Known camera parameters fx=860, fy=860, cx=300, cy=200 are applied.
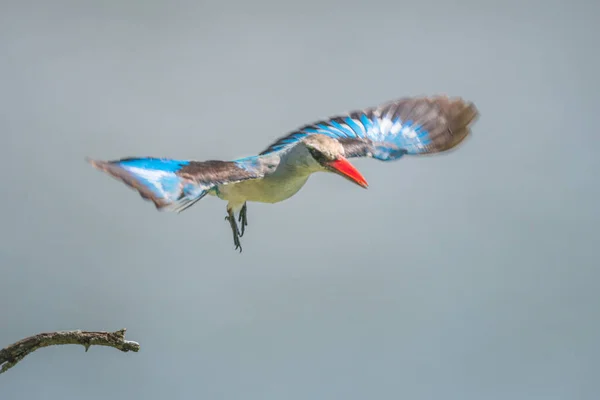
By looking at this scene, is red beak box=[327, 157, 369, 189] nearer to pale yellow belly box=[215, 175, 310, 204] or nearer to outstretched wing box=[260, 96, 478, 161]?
pale yellow belly box=[215, 175, 310, 204]

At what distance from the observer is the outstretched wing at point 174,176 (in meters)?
5.60

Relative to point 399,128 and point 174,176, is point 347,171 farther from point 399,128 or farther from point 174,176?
point 399,128

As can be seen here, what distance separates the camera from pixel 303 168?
22.1 feet

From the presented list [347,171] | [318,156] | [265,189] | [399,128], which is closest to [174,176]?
[265,189]

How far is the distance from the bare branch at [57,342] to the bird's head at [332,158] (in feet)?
7.22

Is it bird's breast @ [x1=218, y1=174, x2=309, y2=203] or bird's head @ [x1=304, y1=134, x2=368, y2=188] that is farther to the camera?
bird's breast @ [x1=218, y1=174, x2=309, y2=203]

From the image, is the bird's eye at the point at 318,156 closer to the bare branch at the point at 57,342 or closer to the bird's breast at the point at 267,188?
the bird's breast at the point at 267,188

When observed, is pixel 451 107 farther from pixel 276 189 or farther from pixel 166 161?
pixel 166 161

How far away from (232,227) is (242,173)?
54.5 inches

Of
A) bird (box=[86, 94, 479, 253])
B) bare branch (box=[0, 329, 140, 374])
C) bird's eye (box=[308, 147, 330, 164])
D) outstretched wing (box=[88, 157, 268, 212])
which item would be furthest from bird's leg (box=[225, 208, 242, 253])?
bare branch (box=[0, 329, 140, 374])

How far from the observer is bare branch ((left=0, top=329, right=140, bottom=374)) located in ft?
16.1

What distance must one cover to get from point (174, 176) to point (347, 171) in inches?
50.9

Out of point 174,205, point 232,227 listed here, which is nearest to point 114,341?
point 174,205

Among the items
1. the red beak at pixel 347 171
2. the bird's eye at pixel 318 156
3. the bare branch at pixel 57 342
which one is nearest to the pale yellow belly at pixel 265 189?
the bird's eye at pixel 318 156
